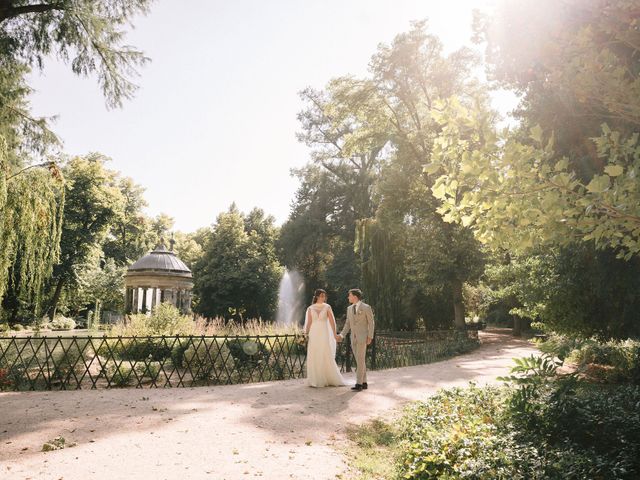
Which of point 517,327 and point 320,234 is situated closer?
point 517,327

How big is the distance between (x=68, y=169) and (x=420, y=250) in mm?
29161

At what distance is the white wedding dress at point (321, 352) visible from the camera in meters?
9.41

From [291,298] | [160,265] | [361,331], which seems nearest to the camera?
[361,331]

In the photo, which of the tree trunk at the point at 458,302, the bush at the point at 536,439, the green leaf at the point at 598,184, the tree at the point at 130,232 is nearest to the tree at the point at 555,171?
the green leaf at the point at 598,184

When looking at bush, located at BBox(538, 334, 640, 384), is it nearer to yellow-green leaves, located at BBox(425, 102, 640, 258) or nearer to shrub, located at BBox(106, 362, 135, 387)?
yellow-green leaves, located at BBox(425, 102, 640, 258)

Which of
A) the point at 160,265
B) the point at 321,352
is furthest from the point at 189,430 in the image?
the point at 160,265

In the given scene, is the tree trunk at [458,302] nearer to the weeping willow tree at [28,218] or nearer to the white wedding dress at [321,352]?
the white wedding dress at [321,352]

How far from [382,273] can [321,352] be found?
15.9 metres

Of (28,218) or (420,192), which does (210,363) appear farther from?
(420,192)

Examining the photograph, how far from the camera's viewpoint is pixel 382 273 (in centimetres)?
2502

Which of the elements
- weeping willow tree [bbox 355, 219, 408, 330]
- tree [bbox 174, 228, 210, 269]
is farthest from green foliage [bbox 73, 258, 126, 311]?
weeping willow tree [bbox 355, 219, 408, 330]

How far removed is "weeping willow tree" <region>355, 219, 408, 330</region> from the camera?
24.3 m

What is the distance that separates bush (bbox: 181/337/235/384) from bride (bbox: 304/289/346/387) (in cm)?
233

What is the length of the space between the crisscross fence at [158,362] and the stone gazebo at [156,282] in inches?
324
